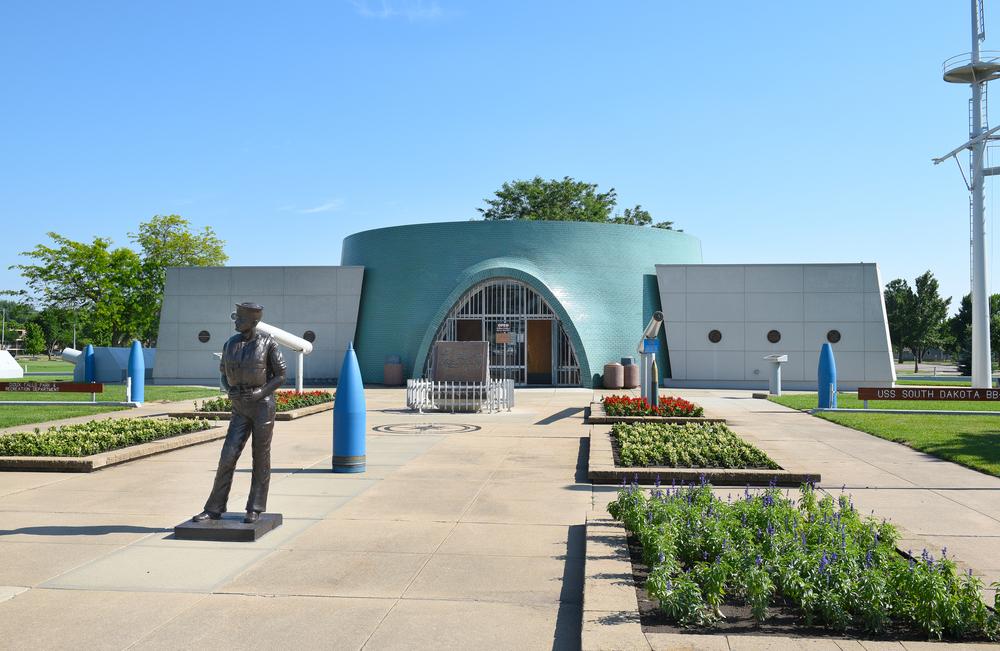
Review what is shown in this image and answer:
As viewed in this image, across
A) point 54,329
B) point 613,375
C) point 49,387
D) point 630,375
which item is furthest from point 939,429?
point 54,329

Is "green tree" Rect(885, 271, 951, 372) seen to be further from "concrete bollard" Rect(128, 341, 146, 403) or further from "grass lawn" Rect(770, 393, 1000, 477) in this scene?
"concrete bollard" Rect(128, 341, 146, 403)

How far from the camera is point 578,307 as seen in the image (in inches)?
1018

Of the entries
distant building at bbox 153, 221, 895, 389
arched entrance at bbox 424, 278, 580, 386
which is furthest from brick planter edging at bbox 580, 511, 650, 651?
arched entrance at bbox 424, 278, 580, 386

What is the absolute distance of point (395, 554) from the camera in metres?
5.78

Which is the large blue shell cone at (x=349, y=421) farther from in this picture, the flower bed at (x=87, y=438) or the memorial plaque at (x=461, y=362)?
the memorial plaque at (x=461, y=362)

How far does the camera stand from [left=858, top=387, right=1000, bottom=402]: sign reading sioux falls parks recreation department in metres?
16.5

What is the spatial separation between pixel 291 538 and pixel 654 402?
32.8 ft

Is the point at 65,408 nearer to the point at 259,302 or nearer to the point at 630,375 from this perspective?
the point at 259,302

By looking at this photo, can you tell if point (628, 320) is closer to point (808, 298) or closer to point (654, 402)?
point (808, 298)

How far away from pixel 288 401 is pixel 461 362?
445 cm

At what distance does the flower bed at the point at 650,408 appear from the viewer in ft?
47.3

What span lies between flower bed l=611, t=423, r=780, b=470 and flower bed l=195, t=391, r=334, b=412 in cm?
837

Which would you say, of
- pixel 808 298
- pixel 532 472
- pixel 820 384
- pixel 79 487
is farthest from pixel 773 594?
pixel 808 298

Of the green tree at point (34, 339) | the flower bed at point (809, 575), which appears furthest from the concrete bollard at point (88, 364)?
the green tree at point (34, 339)
